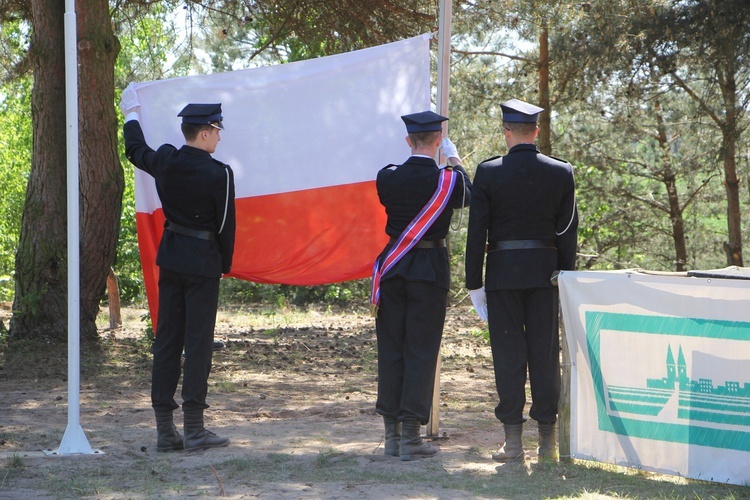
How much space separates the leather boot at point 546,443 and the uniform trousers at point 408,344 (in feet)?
2.12

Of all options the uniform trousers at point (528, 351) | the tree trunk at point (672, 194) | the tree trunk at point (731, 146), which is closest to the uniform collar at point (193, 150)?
the uniform trousers at point (528, 351)

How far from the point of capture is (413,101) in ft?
20.5

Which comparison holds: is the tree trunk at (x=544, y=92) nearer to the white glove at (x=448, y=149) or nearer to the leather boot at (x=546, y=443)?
the white glove at (x=448, y=149)

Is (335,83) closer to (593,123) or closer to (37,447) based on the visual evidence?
(37,447)

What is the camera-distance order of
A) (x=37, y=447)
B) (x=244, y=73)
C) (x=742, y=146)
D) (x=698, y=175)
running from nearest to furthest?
(x=37, y=447) → (x=244, y=73) → (x=742, y=146) → (x=698, y=175)

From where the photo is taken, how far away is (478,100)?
56.3ft

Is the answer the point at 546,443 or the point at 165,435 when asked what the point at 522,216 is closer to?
the point at 546,443

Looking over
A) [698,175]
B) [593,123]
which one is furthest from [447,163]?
[698,175]

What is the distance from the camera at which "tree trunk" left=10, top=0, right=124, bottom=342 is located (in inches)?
363

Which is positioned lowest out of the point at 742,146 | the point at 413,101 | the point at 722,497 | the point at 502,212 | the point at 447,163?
the point at 722,497

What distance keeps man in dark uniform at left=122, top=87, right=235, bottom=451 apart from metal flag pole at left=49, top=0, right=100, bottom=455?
42cm

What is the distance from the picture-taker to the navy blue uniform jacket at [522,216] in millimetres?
4930

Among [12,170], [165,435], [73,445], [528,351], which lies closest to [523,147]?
[528,351]

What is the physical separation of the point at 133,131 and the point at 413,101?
1933 millimetres
